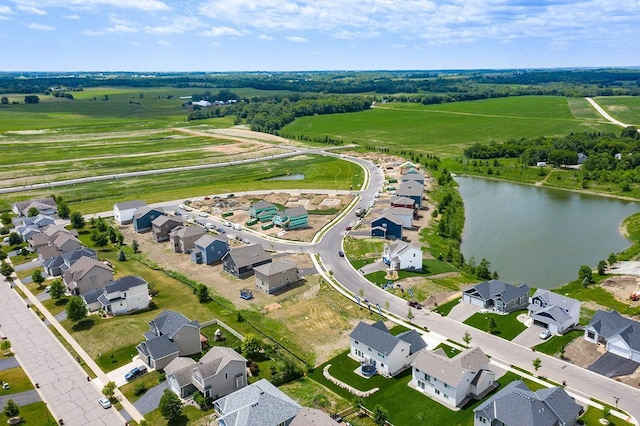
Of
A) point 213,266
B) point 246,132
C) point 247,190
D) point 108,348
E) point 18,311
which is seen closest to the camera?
point 108,348

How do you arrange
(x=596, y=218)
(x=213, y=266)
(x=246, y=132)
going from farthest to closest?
(x=246, y=132)
(x=596, y=218)
(x=213, y=266)

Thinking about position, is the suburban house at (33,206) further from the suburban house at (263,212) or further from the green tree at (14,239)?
the suburban house at (263,212)

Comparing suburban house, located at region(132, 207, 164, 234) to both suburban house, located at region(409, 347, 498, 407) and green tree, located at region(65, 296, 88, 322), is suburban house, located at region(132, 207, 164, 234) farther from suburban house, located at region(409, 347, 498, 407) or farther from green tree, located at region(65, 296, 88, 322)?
suburban house, located at region(409, 347, 498, 407)

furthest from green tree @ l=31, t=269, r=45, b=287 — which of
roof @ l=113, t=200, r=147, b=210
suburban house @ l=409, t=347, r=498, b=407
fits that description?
suburban house @ l=409, t=347, r=498, b=407

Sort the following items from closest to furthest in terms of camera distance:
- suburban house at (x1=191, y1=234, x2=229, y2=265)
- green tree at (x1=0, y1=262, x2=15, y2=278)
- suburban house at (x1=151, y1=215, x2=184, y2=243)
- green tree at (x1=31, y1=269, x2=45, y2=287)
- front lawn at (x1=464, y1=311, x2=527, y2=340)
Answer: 1. front lawn at (x1=464, y1=311, x2=527, y2=340)
2. green tree at (x1=31, y1=269, x2=45, y2=287)
3. green tree at (x1=0, y1=262, x2=15, y2=278)
4. suburban house at (x1=191, y1=234, x2=229, y2=265)
5. suburban house at (x1=151, y1=215, x2=184, y2=243)

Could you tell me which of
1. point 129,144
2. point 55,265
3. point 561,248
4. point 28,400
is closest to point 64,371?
point 28,400

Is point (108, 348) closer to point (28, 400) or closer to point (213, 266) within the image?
point (28, 400)
